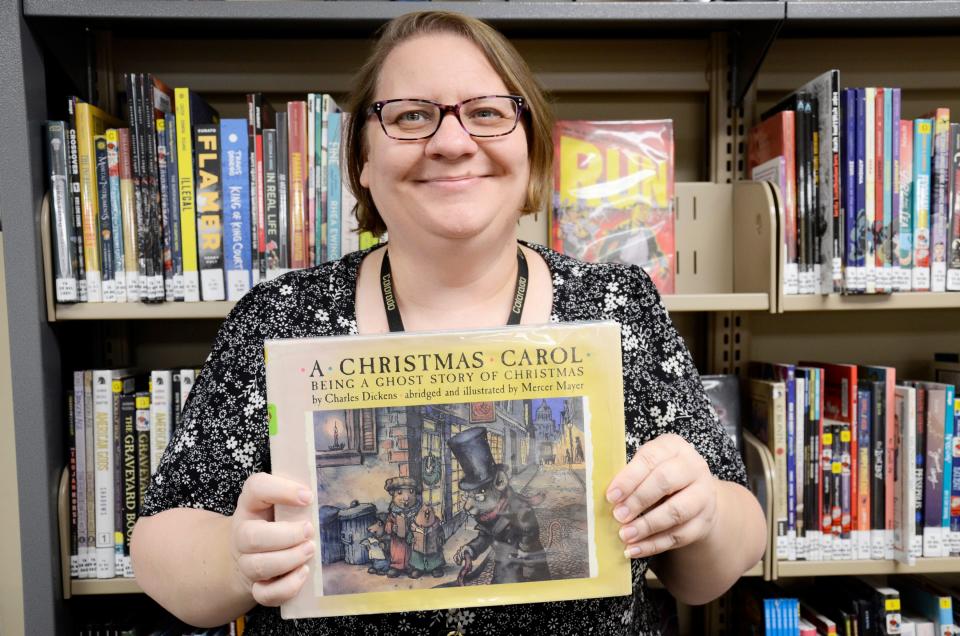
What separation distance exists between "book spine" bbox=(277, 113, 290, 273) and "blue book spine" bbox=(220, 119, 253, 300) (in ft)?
0.20

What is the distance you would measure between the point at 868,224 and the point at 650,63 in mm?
669

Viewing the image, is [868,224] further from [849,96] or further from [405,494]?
[405,494]

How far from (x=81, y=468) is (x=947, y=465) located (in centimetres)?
182

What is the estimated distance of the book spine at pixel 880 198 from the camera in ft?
4.29

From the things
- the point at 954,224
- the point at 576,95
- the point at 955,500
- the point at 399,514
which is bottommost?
the point at 955,500

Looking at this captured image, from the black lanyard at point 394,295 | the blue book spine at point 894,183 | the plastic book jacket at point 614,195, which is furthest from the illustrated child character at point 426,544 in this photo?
the blue book spine at point 894,183

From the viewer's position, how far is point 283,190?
129 centimetres

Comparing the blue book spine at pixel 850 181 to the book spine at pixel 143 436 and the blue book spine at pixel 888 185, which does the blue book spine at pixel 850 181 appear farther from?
the book spine at pixel 143 436

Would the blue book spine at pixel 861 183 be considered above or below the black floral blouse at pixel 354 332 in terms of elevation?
above

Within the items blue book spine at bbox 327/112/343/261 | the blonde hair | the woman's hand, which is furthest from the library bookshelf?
the woman's hand

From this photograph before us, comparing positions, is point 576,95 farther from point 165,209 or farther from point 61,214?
point 61,214

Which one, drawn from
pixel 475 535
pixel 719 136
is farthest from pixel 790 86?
pixel 475 535

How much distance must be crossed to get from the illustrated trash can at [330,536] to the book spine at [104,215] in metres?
0.84

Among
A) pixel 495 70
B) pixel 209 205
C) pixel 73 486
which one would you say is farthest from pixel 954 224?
pixel 73 486
